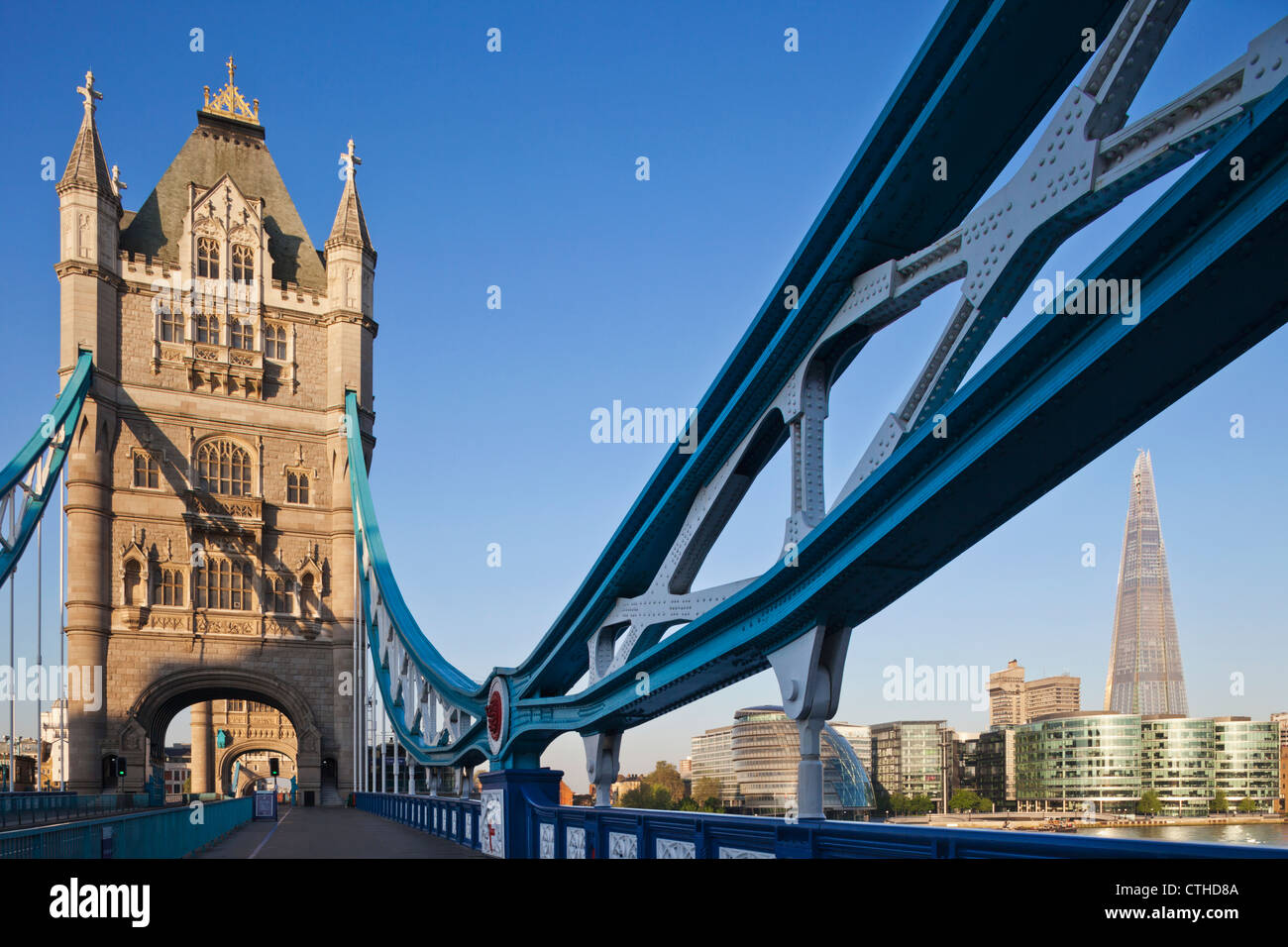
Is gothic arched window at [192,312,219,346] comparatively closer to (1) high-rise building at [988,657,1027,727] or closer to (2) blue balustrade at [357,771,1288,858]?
(2) blue balustrade at [357,771,1288,858]

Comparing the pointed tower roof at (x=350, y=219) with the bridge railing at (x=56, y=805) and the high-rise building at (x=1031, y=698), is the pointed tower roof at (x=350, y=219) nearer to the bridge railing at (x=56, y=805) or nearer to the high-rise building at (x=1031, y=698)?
the bridge railing at (x=56, y=805)

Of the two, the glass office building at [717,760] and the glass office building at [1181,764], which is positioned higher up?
the glass office building at [1181,764]

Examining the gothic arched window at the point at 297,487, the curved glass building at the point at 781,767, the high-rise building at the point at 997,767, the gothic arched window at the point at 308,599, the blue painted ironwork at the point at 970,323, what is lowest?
the curved glass building at the point at 781,767

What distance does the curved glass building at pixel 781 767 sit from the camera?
11016mm

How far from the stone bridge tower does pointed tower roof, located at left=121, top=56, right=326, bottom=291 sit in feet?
0.35

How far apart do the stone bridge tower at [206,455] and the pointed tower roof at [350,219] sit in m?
0.11

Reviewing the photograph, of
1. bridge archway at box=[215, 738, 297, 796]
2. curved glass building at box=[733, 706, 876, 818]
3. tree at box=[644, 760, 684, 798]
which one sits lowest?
bridge archway at box=[215, 738, 297, 796]

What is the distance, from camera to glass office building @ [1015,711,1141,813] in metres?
8.14

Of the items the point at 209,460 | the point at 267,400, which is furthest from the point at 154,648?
the point at 267,400

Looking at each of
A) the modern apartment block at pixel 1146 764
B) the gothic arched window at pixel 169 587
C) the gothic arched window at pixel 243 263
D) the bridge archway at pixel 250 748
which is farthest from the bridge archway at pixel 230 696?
the modern apartment block at pixel 1146 764

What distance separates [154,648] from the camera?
42031 millimetres

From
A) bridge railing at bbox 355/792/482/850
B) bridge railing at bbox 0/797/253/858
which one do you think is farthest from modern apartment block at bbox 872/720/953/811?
bridge railing at bbox 355/792/482/850
